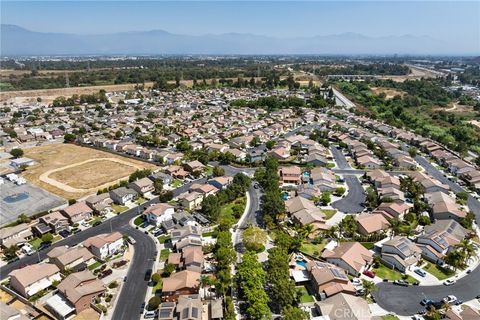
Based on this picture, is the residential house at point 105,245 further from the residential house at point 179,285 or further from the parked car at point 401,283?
the parked car at point 401,283

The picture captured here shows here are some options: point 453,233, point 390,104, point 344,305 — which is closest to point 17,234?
point 344,305

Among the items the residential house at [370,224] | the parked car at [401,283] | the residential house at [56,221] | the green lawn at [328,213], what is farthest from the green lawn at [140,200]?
the parked car at [401,283]

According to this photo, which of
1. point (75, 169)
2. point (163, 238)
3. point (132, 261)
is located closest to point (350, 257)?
point (163, 238)

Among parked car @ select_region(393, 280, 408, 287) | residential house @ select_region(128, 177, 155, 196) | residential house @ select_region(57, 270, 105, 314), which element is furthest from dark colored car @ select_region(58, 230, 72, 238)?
parked car @ select_region(393, 280, 408, 287)

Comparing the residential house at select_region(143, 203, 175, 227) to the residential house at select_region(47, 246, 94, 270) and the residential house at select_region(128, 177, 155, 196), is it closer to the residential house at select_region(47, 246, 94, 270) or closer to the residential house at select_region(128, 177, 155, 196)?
the residential house at select_region(128, 177, 155, 196)

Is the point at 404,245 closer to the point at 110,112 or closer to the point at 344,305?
the point at 344,305
